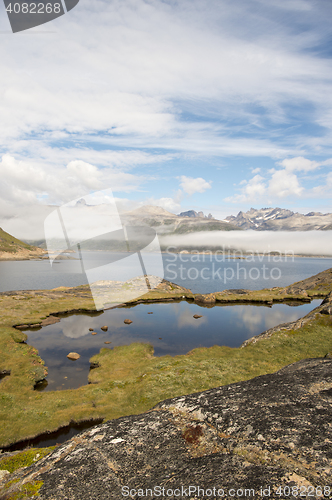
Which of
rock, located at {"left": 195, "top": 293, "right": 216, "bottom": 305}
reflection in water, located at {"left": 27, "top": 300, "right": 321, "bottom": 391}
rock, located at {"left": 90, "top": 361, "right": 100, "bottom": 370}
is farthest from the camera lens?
rock, located at {"left": 195, "top": 293, "right": 216, "bottom": 305}

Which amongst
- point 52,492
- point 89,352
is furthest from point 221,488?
point 89,352

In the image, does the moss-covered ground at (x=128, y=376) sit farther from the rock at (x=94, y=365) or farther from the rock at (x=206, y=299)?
the rock at (x=206, y=299)

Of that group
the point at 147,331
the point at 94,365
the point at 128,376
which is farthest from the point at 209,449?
the point at 147,331

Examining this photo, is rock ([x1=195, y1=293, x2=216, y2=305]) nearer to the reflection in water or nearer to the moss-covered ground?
the reflection in water

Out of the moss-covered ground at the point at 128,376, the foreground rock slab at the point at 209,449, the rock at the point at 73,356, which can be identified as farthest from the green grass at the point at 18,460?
the rock at the point at 73,356

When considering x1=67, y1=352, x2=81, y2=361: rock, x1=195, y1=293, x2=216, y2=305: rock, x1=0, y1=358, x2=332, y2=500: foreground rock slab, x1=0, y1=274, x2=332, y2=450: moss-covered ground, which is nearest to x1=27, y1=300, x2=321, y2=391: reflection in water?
x1=67, y1=352, x2=81, y2=361: rock

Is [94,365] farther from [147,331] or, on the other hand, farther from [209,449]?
[209,449]

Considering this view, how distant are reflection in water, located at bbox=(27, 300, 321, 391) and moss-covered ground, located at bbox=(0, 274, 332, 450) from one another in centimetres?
306

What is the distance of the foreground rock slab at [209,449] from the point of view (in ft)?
18.4

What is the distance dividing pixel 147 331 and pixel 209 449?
190ft

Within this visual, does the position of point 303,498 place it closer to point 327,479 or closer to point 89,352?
point 327,479

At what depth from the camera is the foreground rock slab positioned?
5609 mm

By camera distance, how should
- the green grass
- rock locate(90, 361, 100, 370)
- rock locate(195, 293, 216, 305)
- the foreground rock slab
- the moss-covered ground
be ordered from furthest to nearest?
1. rock locate(195, 293, 216, 305)
2. rock locate(90, 361, 100, 370)
3. the moss-covered ground
4. the green grass
5. the foreground rock slab

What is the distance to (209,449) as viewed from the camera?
22.8 ft
